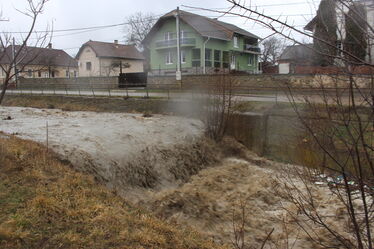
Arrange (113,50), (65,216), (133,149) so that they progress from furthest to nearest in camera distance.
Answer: (113,50), (133,149), (65,216)

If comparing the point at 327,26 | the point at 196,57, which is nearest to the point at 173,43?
the point at 196,57

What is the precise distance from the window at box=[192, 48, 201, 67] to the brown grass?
85.4 ft

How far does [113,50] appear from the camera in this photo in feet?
155

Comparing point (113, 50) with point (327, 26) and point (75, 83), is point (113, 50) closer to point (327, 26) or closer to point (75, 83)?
point (75, 83)

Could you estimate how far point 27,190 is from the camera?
212 inches

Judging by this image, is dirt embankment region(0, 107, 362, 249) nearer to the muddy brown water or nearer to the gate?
the muddy brown water

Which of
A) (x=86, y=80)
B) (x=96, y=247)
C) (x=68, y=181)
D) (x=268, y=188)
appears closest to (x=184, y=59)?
(x=86, y=80)

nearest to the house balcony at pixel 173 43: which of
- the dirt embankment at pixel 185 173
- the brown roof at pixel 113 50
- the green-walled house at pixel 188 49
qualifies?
the green-walled house at pixel 188 49

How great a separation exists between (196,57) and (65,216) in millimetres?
28419

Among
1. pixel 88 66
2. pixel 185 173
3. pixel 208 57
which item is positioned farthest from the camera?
pixel 88 66

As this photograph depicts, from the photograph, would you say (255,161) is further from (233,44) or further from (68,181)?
(233,44)

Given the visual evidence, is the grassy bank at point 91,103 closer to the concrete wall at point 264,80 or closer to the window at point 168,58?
the concrete wall at point 264,80

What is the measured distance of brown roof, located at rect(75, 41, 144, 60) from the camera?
147 ft

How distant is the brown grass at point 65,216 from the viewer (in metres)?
4.15
